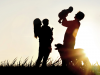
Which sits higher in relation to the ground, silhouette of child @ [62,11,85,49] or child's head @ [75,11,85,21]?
child's head @ [75,11,85,21]

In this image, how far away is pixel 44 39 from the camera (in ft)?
18.7

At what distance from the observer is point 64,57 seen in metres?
4.36

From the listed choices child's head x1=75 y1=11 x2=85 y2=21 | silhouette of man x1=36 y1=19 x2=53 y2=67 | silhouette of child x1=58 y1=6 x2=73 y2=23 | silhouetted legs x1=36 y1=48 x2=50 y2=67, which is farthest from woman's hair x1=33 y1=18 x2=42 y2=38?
child's head x1=75 y1=11 x2=85 y2=21

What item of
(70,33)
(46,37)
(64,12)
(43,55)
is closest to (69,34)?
(70,33)

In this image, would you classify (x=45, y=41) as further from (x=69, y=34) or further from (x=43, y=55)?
(x=69, y=34)

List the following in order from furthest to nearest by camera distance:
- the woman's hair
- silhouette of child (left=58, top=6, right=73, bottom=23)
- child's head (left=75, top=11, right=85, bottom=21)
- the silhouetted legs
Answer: the woman's hair < the silhouetted legs < child's head (left=75, top=11, right=85, bottom=21) < silhouette of child (left=58, top=6, right=73, bottom=23)

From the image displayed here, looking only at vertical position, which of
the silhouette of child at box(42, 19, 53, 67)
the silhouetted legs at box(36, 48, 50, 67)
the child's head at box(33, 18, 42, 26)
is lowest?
the silhouetted legs at box(36, 48, 50, 67)

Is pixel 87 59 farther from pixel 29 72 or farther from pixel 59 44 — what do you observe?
pixel 29 72

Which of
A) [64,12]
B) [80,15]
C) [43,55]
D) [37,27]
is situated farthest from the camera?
[37,27]

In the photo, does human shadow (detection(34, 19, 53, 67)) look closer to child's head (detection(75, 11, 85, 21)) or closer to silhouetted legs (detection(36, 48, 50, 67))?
silhouetted legs (detection(36, 48, 50, 67))

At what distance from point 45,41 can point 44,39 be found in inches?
3.6

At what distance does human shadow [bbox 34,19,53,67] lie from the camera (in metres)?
5.63

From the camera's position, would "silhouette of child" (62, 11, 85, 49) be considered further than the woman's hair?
No

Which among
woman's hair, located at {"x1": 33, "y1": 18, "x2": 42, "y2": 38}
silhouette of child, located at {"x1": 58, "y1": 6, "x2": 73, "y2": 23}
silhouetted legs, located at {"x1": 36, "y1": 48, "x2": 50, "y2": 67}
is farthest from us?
woman's hair, located at {"x1": 33, "y1": 18, "x2": 42, "y2": 38}
